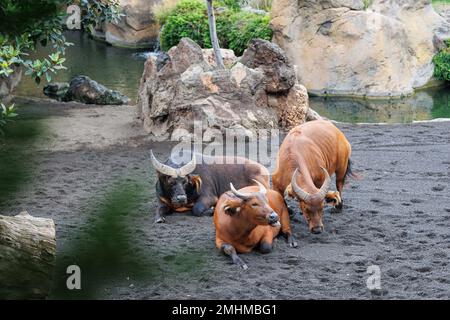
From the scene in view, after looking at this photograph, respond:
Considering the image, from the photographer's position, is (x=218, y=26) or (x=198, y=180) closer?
(x=198, y=180)

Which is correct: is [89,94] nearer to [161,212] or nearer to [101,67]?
[101,67]

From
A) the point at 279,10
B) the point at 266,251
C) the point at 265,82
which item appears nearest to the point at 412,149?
the point at 265,82

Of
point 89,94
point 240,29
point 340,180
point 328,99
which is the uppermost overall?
point 240,29

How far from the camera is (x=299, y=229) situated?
866cm

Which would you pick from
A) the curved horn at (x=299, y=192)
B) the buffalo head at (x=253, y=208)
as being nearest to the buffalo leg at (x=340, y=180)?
the curved horn at (x=299, y=192)

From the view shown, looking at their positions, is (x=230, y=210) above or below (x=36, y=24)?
below

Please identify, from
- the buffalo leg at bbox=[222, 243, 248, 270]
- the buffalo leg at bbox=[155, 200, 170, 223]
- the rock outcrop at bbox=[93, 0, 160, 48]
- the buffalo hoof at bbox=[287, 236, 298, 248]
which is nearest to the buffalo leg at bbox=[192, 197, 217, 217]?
the buffalo leg at bbox=[155, 200, 170, 223]

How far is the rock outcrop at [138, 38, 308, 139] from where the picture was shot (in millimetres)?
13109

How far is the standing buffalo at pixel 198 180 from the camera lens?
9336 millimetres

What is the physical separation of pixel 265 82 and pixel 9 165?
4.78 metres

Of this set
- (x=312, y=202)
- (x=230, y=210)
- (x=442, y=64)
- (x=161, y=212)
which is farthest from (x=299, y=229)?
(x=442, y=64)

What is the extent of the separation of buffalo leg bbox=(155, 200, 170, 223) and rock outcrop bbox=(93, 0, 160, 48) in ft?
60.5

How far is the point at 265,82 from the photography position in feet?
45.4

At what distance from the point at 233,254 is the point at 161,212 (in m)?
1.83
